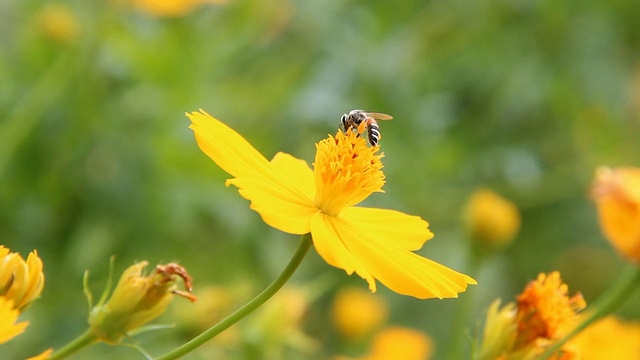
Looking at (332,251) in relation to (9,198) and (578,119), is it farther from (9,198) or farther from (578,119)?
(578,119)

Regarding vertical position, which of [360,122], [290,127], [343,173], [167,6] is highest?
[167,6]

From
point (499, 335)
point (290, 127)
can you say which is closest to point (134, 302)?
point (499, 335)

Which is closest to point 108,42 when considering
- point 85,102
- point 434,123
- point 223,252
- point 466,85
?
point 85,102

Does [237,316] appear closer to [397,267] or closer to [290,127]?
[397,267]

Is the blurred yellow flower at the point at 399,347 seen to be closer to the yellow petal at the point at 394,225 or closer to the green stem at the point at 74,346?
the yellow petal at the point at 394,225

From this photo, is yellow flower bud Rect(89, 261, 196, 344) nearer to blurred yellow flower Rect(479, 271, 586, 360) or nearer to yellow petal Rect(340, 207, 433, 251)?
yellow petal Rect(340, 207, 433, 251)

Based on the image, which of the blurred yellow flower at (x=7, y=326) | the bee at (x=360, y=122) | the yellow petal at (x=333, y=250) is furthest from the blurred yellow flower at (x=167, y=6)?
the blurred yellow flower at (x=7, y=326)
